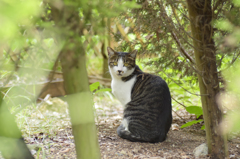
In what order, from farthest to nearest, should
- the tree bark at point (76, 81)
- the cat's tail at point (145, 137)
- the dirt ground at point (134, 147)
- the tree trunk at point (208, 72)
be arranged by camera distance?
the cat's tail at point (145, 137) → the dirt ground at point (134, 147) → the tree trunk at point (208, 72) → the tree bark at point (76, 81)

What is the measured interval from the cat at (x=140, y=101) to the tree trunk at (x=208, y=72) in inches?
21.3

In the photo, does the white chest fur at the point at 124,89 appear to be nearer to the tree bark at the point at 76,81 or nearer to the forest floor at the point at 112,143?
the forest floor at the point at 112,143

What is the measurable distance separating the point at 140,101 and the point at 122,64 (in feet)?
1.42

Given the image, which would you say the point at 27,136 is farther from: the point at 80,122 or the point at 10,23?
the point at 10,23

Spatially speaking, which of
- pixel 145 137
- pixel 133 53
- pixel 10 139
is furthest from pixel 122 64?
pixel 10 139

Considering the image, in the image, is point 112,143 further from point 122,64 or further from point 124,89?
point 122,64

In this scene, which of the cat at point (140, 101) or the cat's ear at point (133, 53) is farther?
the cat's ear at point (133, 53)

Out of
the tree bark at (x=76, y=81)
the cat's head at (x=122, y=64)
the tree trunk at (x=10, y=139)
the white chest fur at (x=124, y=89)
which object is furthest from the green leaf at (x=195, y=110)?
the tree trunk at (x=10, y=139)

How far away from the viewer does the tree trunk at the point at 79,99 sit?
0.93 meters

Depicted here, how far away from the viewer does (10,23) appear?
1.74 ft

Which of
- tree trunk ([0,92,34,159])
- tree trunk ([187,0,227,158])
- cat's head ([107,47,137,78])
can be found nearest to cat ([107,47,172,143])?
cat's head ([107,47,137,78])

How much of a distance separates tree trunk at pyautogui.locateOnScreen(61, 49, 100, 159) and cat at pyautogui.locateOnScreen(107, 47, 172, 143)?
1111 millimetres

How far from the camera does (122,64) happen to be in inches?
88.2

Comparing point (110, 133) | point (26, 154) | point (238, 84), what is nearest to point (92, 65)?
point (110, 133)
